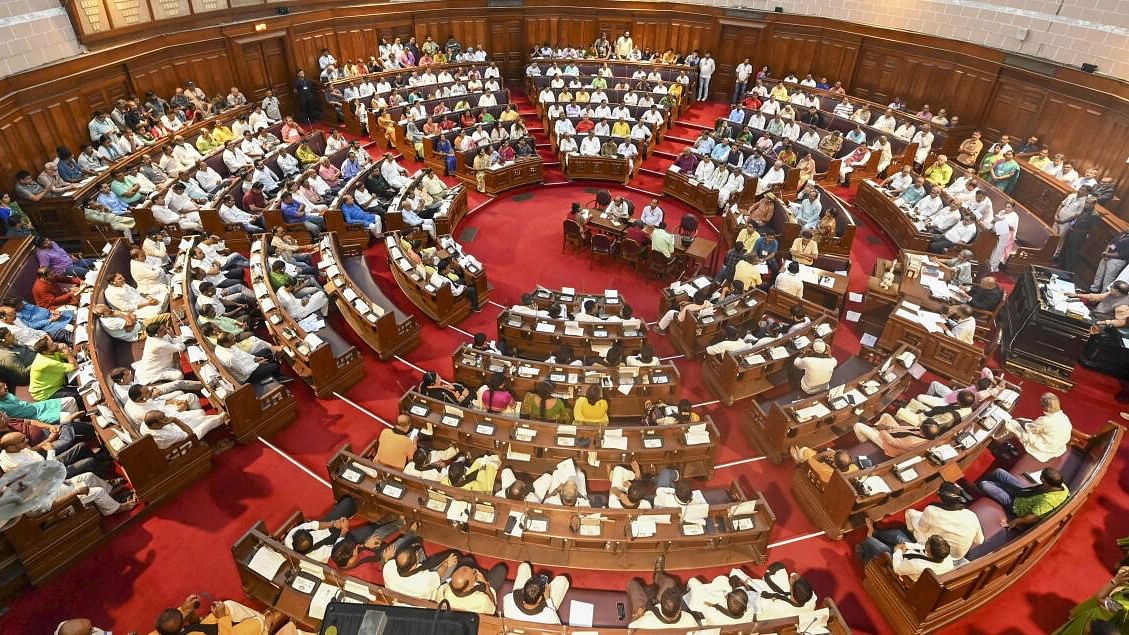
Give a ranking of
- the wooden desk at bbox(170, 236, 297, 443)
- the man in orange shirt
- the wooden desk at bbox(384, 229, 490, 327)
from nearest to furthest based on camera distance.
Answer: the man in orange shirt, the wooden desk at bbox(170, 236, 297, 443), the wooden desk at bbox(384, 229, 490, 327)

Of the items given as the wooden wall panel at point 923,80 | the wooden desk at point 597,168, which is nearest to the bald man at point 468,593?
the wooden desk at point 597,168

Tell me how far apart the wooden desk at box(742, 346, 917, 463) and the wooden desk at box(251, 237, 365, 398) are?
A: 256 inches

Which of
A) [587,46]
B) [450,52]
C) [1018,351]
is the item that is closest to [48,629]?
[1018,351]

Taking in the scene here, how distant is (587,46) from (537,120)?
5386 mm

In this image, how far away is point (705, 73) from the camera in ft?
71.8

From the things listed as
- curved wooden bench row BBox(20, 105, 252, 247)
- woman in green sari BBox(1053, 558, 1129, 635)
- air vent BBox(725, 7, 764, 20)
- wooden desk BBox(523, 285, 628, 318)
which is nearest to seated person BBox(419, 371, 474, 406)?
wooden desk BBox(523, 285, 628, 318)

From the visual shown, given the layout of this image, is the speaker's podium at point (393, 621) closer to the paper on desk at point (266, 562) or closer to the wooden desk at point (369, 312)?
the paper on desk at point (266, 562)

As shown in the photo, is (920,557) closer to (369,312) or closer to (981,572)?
(981,572)

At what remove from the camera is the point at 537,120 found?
68.2 ft

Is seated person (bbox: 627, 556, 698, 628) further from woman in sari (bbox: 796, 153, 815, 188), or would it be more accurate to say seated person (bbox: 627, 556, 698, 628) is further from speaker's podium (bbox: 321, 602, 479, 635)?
woman in sari (bbox: 796, 153, 815, 188)

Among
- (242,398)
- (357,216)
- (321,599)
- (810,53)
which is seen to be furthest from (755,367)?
(810,53)

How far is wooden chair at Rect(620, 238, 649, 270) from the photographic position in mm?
12982

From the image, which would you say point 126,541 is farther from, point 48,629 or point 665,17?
point 665,17

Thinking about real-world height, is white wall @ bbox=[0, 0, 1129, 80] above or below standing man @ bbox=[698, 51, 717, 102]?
above
